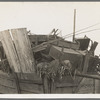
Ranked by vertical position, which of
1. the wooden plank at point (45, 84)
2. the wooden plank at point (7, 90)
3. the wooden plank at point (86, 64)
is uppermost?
the wooden plank at point (86, 64)

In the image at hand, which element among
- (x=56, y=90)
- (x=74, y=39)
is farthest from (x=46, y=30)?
(x=56, y=90)

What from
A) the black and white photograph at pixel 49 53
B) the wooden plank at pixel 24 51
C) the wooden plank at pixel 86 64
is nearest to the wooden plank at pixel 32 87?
the black and white photograph at pixel 49 53

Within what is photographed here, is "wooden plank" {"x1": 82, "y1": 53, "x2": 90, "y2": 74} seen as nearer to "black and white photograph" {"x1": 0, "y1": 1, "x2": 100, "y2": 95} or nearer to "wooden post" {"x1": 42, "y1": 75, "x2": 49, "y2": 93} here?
"black and white photograph" {"x1": 0, "y1": 1, "x2": 100, "y2": 95}

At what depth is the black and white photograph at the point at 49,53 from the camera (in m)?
1.84

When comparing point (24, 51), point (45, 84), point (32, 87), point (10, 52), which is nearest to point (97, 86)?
point (45, 84)

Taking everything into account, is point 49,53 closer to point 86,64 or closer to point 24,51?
point 24,51

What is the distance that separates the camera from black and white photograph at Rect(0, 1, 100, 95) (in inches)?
72.6

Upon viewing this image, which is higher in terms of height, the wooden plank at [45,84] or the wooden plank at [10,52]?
the wooden plank at [10,52]

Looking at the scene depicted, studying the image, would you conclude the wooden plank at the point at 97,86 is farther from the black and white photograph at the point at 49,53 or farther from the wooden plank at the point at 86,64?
the wooden plank at the point at 86,64

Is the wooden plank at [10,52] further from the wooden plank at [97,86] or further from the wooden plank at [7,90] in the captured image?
the wooden plank at [97,86]

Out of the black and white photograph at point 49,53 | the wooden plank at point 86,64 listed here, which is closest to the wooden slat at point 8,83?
the black and white photograph at point 49,53

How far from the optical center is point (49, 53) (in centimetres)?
185

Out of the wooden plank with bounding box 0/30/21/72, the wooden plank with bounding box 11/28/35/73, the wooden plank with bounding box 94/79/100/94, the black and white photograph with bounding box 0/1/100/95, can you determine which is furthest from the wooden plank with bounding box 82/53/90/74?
the wooden plank with bounding box 0/30/21/72

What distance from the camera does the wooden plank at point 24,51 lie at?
1.86 m
